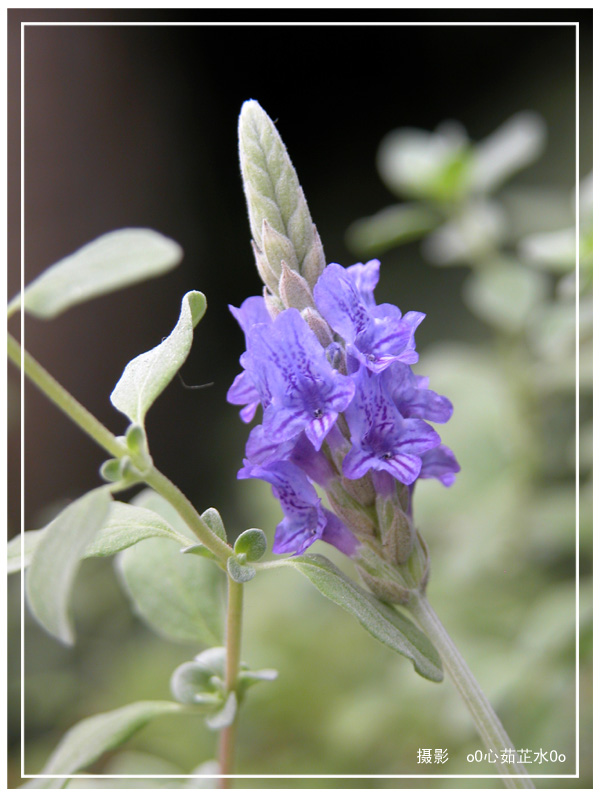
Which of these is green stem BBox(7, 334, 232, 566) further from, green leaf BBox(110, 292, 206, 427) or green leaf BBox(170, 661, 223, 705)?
green leaf BBox(170, 661, 223, 705)

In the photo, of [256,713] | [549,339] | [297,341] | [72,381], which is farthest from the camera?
[72,381]

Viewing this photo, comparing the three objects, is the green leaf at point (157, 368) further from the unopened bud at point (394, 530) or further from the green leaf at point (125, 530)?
the unopened bud at point (394, 530)

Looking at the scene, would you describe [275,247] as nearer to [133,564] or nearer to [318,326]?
[318,326]

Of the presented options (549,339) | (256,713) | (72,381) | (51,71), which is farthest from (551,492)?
(51,71)

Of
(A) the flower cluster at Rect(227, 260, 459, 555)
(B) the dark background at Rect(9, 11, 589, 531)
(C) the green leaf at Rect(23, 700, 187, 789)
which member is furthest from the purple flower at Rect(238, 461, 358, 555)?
(B) the dark background at Rect(9, 11, 589, 531)

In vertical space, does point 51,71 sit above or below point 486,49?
below

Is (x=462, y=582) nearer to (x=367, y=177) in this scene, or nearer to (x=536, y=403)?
(x=536, y=403)

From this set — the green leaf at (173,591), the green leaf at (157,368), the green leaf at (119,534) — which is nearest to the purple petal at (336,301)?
the green leaf at (157,368)
